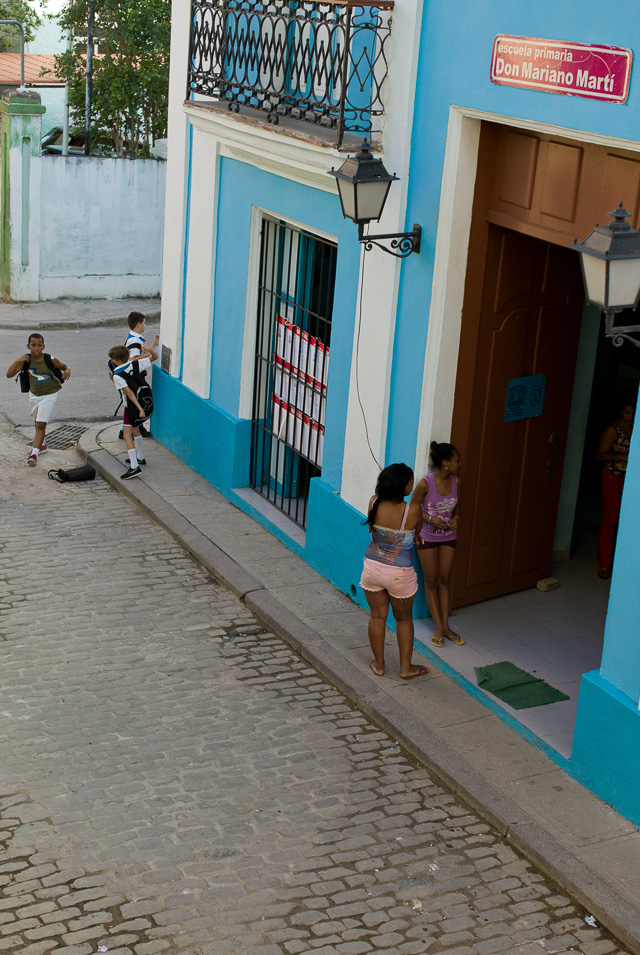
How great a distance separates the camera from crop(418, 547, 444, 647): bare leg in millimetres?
7723

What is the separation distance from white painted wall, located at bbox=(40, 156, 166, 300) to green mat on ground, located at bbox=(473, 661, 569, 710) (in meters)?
12.9

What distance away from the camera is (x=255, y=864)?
5.75m

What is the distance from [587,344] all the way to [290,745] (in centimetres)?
396

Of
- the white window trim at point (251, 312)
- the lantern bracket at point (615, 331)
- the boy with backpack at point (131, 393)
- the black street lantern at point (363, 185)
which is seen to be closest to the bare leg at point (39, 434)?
the boy with backpack at point (131, 393)

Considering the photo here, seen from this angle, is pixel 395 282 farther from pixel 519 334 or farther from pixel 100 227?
pixel 100 227

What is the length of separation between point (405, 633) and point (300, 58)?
464 centimetres

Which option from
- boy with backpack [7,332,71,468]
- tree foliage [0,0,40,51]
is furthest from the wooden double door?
tree foliage [0,0,40,51]

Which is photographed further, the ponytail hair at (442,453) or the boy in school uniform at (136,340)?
the boy in school uniform at (136,340)

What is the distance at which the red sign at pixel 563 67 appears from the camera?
19.1 ft

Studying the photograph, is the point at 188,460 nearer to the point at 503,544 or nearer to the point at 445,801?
the point at 503,544

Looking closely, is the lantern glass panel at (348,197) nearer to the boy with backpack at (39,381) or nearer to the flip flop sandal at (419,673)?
the flip flop sandal at (419,673)

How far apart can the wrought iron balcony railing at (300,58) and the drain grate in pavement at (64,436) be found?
4102 mm

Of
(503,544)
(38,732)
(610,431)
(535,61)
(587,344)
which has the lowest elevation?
(38,732)

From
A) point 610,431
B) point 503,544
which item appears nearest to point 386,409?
point 503,544
